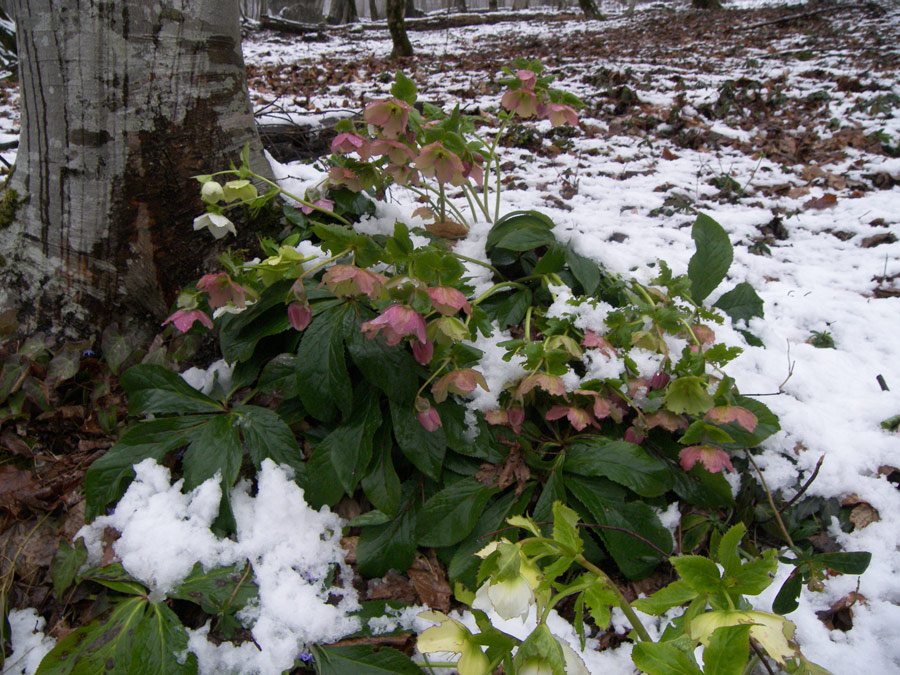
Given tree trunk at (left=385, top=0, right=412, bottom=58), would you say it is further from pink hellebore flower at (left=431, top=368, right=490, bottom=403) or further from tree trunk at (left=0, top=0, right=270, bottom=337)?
pink hellebore flower at (left=431, top=368, right=490, bottom=403)

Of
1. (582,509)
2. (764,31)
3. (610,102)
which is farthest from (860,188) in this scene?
(764,31)

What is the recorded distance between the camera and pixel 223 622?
40.5 inches

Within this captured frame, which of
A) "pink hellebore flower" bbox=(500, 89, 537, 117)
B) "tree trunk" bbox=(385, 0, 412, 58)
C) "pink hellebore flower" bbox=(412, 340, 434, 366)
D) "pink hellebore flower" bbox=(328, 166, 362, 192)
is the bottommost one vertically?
"pink hellebore flower" bbox=(412, 340, 434, 366)

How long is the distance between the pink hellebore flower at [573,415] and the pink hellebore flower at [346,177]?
0.84 meters

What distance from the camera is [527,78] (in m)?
1.48

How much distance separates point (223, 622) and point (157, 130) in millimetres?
1274

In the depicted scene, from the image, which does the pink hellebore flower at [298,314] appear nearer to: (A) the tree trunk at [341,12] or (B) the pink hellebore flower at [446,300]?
(B) the pink hellebore flower at [446,300]

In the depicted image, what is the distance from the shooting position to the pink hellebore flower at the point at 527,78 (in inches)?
58.1

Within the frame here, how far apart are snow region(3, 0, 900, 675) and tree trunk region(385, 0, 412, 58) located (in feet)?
16.7

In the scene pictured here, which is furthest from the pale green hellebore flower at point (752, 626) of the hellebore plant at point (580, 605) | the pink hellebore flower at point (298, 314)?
the pink hellebore flower at point (298, 314)

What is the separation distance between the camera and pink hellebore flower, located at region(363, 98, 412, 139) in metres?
1.32

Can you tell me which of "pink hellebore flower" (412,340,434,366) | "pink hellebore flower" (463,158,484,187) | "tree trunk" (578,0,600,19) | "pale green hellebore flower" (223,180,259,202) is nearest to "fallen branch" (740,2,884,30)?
"tree trunk" (578,0,600,19)

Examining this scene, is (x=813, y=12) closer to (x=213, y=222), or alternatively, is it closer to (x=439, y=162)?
(x=439, y=162)

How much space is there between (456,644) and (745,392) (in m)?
1.16
